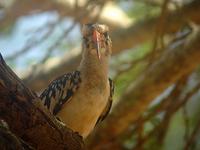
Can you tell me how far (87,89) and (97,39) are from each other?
0.83 ft

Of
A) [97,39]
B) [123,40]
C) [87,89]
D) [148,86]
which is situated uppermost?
[97,39]

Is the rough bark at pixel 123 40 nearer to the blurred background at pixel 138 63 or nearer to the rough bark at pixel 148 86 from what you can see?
the blurred background at pixel 138 63

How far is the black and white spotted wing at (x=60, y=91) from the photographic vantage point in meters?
2.76

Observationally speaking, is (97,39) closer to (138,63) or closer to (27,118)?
(27,118)

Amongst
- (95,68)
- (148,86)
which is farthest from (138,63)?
(95,68)

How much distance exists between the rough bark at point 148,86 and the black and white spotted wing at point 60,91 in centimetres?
139

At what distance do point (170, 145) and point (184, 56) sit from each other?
1357mm

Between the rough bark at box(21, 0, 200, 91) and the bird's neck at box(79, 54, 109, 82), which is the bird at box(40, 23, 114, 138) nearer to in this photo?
the bird's neck at box(79, 54, 109, 82)

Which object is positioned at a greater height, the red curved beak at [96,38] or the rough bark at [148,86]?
the red curved beak at [96,38]

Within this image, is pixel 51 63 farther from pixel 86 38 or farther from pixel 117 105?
pixel 86 38

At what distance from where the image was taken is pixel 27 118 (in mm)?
1983

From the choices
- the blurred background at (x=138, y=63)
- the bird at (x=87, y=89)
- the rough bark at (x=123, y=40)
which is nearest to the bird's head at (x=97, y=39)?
the bird at (x=87, y=89)

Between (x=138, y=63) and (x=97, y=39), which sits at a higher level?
(x=97, y=39)

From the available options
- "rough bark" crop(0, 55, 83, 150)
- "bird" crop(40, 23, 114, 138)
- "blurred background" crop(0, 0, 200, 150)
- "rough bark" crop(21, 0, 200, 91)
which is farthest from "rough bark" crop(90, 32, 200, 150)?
"rough bark" crop(0, 55, 83, 150)
